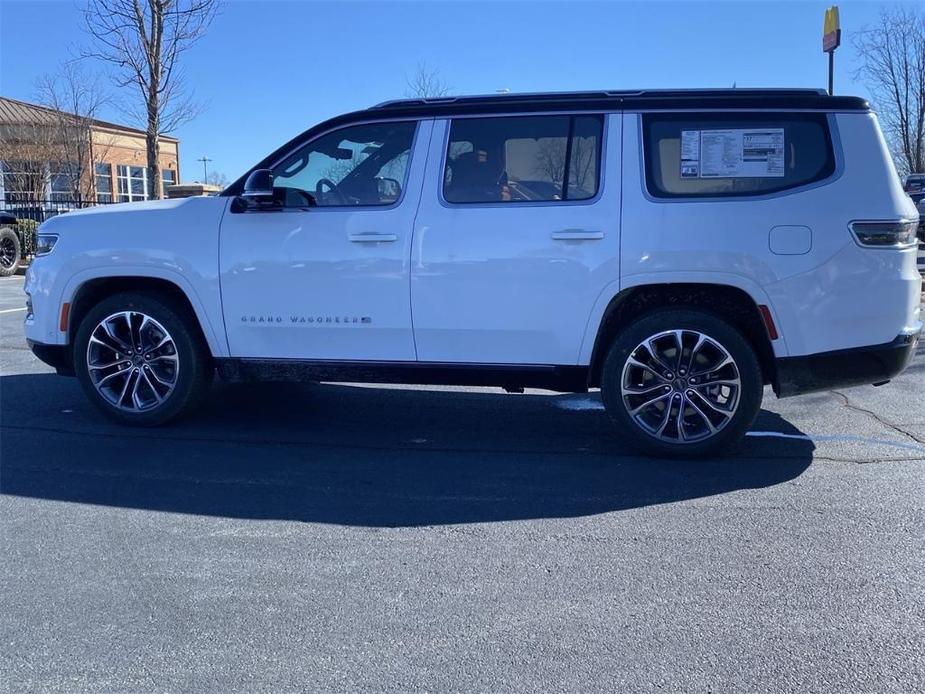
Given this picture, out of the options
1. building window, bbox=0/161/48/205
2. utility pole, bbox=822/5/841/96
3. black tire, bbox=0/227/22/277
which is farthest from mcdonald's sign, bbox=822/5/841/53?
building window, bbox=0/161/48/205

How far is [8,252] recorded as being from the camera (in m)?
18.9

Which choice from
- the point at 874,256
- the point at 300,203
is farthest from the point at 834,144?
the point at 300,203

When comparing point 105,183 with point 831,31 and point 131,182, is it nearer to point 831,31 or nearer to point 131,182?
point 131,182

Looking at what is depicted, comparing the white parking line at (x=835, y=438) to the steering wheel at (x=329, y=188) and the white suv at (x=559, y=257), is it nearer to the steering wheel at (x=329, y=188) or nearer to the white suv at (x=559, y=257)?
the white suv at (x=559, y=257)

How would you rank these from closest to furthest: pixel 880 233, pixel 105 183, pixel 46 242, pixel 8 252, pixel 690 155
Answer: pixel 880 233, pixel 690 155, pixel 46 242, pixel 8 252, pixel 105 183

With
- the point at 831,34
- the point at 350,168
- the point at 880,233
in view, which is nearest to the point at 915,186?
the point at 831,34

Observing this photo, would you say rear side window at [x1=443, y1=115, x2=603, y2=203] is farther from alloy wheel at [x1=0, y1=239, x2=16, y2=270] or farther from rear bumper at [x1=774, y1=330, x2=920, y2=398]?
alloy wheel at [x1=0, y1=239, x2=16, y2=270]

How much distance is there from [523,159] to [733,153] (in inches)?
48.2

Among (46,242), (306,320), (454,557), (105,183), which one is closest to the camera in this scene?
(454,557)

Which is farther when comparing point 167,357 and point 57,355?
point 57,355

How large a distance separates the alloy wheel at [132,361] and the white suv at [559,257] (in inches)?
1.1

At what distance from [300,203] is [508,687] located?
356 centimetres

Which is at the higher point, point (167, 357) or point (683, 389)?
point (167, 357)

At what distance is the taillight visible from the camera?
4879mm
